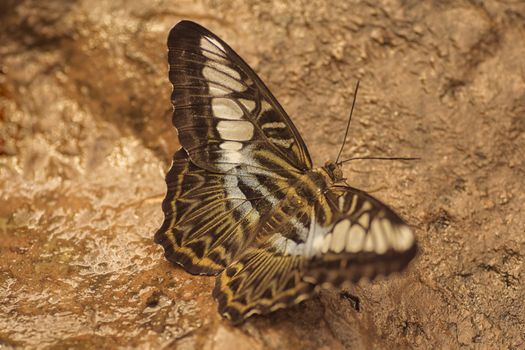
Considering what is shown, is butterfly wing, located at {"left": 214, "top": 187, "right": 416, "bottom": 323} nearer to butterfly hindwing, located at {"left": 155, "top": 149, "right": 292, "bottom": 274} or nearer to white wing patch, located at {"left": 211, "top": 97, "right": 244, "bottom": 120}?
butterfly hindwing, located at {"left": 155, "top": 149, "right": 292, "bottom": 274}

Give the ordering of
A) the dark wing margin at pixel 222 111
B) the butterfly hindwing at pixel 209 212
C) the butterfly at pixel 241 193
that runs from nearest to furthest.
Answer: the butterfly at pixel 241 193 → the butterfly hindwing at pixel 209 212 → the dark wing margin at pixel 222 111

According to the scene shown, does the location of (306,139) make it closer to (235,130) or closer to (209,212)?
(235,130)

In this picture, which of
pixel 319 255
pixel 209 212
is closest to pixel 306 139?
pixel 209 212

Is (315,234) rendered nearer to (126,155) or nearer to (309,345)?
(309,345)

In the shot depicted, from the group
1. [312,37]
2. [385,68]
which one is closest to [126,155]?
[312,37]

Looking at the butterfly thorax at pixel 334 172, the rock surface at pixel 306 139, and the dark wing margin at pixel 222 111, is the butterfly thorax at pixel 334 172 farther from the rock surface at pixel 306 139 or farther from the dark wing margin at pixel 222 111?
the rock surface at pixel 306 139

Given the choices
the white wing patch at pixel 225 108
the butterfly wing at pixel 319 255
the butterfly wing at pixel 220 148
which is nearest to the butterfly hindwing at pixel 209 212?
the butterfly wing at pixel 220 148

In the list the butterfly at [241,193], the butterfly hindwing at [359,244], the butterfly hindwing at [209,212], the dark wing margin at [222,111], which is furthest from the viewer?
the dark wing margin at [222,111]
